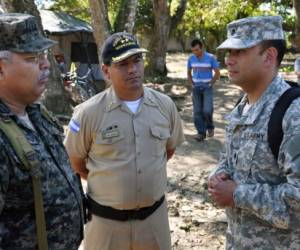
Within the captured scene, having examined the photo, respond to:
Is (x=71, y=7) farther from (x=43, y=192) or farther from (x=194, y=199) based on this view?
(x=43, y=192)

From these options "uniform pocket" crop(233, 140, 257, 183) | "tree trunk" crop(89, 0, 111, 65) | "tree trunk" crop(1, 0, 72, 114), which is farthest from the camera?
"tree trunk" crop(1, 0, 72, 114)

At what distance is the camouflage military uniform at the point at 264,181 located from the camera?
1969 mm

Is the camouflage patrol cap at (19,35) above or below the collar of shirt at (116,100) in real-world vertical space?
above

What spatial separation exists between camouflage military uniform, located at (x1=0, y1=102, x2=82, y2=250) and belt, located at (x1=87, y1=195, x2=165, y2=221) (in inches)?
27.2

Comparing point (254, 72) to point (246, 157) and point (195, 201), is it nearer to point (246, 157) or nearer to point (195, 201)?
point (246, 157)

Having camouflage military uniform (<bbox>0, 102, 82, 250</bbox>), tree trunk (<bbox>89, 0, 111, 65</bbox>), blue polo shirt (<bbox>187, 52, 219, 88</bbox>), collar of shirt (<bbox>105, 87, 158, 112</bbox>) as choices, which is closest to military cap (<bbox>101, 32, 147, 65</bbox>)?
collar of shirt (<bbox>105, 87, 158, 112</bbox>)

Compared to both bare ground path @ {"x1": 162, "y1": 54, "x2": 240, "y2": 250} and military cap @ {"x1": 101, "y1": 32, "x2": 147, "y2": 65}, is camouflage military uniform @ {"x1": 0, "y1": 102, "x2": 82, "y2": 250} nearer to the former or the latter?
military cap @ {"x1": 101, "y1": 32, "x2": 147, "y2": 65}

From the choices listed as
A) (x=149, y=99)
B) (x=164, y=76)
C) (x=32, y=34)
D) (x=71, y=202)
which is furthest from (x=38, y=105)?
(x=164, y=76)

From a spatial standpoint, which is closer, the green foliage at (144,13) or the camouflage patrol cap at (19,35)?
the camouflage patrol cap at (19,35)

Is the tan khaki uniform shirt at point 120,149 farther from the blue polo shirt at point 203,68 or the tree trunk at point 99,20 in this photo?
the tree trunk at point 99,20

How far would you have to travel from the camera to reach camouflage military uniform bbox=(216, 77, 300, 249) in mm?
1969

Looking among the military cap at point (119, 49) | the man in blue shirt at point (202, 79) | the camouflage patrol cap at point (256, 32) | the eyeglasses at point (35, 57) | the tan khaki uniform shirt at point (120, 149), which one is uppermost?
the camouflage patrol cap at point (256, 32)

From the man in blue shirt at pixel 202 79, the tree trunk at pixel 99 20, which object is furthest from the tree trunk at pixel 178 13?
the man in blue shirt at pixel 202 79

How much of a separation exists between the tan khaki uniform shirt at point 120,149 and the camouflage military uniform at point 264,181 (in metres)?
0.78
